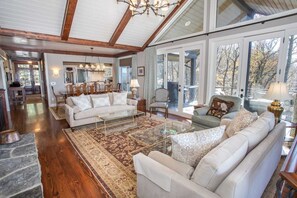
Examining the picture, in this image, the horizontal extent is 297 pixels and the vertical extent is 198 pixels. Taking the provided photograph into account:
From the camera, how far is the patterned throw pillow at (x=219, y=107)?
10.8ft

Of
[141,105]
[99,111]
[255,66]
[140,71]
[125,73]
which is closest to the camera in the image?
[255,66]

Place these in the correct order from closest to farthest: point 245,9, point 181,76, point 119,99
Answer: point 245,9, point 119,99, point 181,76

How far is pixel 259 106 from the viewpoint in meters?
3.57

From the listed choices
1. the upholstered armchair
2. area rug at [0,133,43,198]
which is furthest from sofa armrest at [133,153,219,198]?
the upholstered armchair

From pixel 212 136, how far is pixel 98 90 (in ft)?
21.8

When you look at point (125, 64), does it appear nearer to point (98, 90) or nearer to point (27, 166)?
point (98, 90)

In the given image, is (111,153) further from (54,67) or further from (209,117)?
(54,67)

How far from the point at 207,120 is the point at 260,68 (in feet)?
5.75

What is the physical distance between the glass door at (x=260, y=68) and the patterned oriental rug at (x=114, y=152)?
1535mm

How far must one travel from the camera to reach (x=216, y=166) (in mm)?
1013

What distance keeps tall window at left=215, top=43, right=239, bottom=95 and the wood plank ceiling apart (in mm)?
1860

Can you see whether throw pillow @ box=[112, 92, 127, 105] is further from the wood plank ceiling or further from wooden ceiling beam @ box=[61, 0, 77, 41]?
wooden ceiling beam @ box=[61, 0, 77, 41]

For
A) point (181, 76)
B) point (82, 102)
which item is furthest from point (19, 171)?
point (181, 76)

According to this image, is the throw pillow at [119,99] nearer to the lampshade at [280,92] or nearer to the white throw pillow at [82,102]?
the white throw pillow at [82,102]
